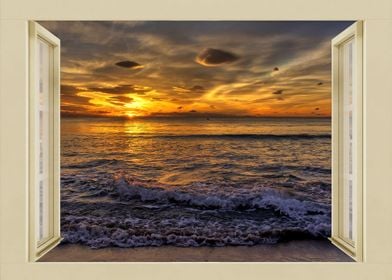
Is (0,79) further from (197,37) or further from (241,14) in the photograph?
(197,37)

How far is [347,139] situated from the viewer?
→ 262cm

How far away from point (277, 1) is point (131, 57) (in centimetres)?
306

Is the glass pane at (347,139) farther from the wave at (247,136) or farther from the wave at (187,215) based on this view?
the wave at (247,136)

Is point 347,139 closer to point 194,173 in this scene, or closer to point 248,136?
point 248,136

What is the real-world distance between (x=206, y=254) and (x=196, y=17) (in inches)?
74.5

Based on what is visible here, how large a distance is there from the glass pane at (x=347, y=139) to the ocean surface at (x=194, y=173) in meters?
1.76

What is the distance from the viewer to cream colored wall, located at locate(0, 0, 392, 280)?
2266 mm

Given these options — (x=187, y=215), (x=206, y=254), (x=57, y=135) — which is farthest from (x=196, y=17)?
→ (x=187, y=215)

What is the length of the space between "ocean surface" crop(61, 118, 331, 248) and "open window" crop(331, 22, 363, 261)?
174cm

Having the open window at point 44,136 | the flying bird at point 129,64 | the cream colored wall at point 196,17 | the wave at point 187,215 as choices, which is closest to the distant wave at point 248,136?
the wave at point 187,215

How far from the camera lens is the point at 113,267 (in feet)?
7.71

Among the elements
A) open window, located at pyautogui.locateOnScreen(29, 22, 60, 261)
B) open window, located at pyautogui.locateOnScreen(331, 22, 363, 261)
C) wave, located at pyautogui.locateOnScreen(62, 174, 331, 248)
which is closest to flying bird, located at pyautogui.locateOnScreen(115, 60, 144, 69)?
wave, located at pyautogui.locateOnScreen(62, 174, 331, 248)

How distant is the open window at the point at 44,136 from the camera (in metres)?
2.33

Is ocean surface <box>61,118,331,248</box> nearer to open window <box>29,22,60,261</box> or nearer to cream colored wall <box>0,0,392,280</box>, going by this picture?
open window <box>29,22,60,261</box>
